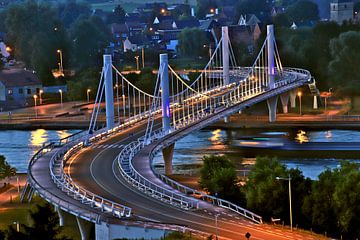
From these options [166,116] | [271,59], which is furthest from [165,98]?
[271,59]

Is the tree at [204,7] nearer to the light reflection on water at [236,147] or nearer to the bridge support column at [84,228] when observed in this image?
the light reflection on water at [236,147]

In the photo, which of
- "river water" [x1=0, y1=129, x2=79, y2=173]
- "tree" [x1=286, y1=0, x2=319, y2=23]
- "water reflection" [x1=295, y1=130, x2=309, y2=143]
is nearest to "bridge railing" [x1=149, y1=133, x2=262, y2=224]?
"river water" [x1=0, y1=129, x2=79, y2=173]

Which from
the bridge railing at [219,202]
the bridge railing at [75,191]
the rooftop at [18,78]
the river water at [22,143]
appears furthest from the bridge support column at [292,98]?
the bridge railing at [219,202]

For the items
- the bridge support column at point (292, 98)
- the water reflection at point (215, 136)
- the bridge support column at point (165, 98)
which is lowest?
the water reflection at point (215, 136)

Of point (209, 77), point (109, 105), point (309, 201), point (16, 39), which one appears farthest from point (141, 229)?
point (16, 39)

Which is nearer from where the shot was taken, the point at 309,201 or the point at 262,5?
the point at 309,201

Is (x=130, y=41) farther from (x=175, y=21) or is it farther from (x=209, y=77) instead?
(x=209, y=77)

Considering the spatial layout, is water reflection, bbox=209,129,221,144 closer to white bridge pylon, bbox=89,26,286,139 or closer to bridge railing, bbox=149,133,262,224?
white bridge pylon, bbox=89,26,286,139

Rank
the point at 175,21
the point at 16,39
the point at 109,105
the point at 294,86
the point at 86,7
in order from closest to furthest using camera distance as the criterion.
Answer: the point at 109,105 → the point at 294,86 → the point at 16,39 → the point at 175,21 → the point at 86,7
